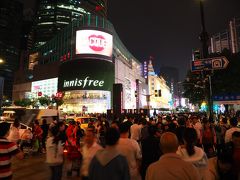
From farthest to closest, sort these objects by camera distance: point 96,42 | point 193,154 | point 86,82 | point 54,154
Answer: point 96,42, point 86,82, point 54,154, point 193,154

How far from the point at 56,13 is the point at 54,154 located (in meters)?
129

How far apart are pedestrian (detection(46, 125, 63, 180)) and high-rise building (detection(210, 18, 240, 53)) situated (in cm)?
12344

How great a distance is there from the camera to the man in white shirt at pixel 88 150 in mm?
4383

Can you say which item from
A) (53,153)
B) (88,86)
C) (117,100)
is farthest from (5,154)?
(88,86)

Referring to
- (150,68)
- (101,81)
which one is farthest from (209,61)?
(150,68)

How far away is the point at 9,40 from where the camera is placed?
490ft

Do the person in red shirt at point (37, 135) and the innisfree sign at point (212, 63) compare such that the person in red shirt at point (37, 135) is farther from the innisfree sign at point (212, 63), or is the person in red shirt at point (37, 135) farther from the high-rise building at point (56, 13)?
the high-rise building at point (56, 13)

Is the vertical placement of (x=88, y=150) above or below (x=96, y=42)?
below

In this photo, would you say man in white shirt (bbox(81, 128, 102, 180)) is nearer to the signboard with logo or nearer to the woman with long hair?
the woman with long hair

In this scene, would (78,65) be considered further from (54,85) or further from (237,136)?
(237,136)

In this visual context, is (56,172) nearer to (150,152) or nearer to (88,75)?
(150,152)

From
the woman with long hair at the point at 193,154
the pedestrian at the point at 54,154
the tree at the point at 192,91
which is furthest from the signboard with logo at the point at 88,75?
Result: the woman with long hair at the point at 193,154

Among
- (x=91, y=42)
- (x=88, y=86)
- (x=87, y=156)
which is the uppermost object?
(x=91, y=42)

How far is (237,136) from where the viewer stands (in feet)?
14.1
